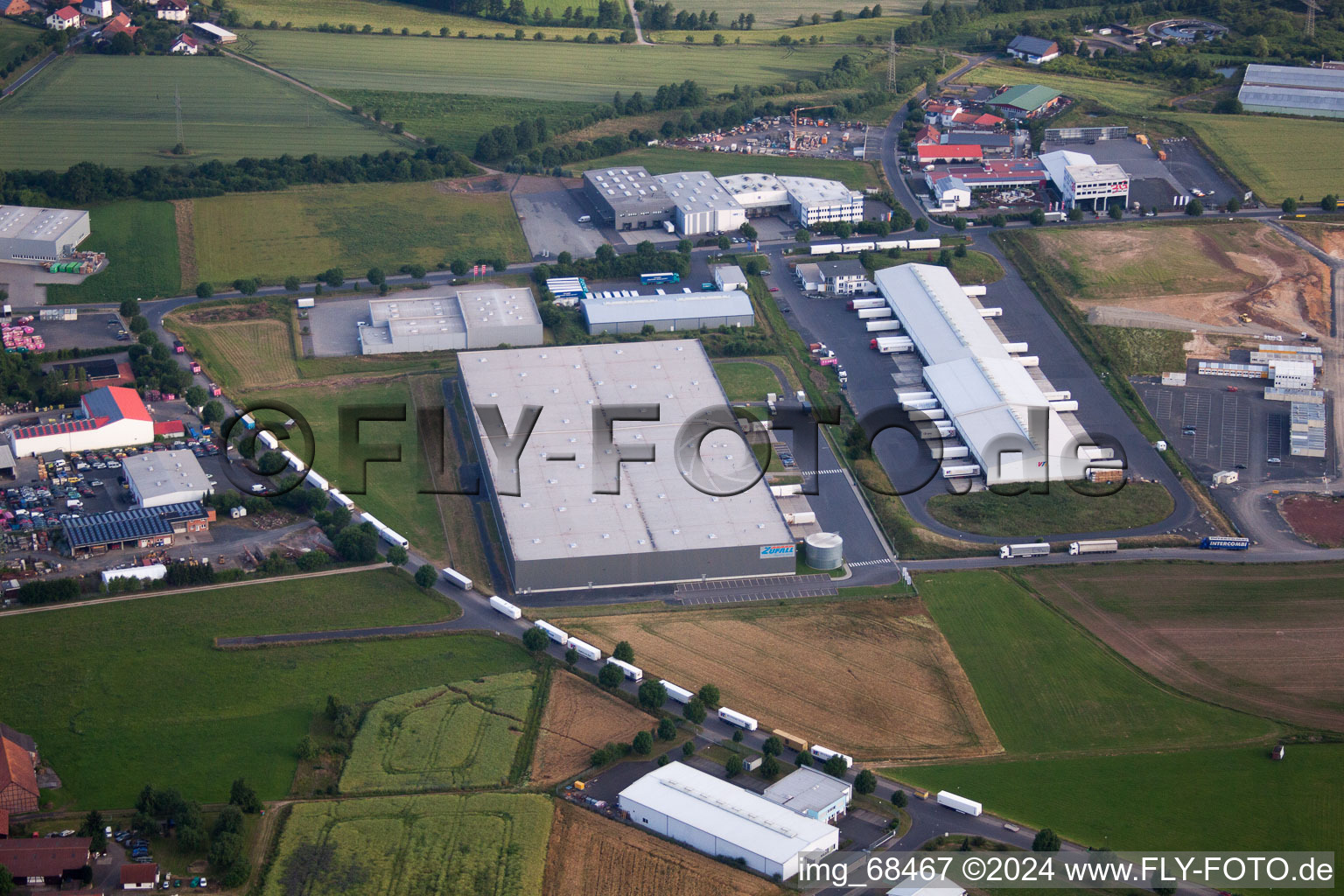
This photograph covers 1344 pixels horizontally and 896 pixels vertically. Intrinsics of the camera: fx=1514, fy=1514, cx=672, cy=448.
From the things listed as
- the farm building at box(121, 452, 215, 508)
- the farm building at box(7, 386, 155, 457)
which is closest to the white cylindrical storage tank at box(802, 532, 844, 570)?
the farm building at box(121, 452, 215, 508)

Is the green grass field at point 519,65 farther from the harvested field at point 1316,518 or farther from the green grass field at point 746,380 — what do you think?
the harvested field at point 1316,518

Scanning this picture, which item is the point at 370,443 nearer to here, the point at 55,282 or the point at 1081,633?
the point at 55,282

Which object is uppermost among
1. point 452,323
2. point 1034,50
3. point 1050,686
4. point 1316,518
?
point 1034,50

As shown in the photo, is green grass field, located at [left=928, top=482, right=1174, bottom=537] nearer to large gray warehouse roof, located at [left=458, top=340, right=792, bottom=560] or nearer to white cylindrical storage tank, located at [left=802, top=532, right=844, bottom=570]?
white cylindrical storage tank, located at [left=802, top=532, right=844, bottom=570]

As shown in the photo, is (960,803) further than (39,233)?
No

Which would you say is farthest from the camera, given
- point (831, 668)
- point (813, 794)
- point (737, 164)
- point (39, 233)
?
point (737, 164)

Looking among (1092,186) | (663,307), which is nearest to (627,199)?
(663,307)

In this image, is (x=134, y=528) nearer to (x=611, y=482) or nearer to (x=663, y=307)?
(x=611, y=482)
